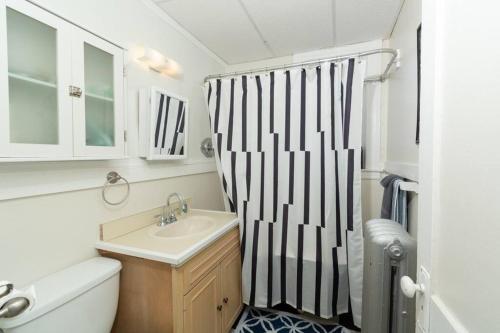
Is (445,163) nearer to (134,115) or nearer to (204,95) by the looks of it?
(134,115)

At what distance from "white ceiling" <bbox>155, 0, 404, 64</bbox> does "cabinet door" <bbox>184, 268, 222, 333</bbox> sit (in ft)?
5.62

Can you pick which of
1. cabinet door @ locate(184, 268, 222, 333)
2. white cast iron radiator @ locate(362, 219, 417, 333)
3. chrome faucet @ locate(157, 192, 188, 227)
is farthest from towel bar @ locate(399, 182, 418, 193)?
chrome faucet @ locate(157, 192, 188, 227)

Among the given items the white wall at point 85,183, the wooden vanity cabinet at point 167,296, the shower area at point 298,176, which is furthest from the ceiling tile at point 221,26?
the wooden vanity cabinet at point 167,296

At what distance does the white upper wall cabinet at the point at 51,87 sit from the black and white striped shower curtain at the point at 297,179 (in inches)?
35.3

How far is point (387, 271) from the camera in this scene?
977mm

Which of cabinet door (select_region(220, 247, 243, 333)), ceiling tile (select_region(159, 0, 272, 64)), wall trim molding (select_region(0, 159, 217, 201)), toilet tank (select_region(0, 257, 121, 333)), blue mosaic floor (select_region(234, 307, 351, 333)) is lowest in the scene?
blue mosaic floor (select_region(234, 307, 351, 333))

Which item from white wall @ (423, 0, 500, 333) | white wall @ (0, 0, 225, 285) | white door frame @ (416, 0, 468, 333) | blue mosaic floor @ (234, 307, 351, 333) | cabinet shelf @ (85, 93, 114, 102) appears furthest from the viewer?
blue mosaic floor @ (234, 307, 351, 333)

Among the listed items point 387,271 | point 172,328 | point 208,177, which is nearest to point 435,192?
point 387,271

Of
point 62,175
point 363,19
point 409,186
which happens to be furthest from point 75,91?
point 363,19

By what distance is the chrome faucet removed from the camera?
1.55 meters

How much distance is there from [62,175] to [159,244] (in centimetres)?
55

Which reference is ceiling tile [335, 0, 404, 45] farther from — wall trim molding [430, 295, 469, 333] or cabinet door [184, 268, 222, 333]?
cabinet door [184, 268, 222, 333]

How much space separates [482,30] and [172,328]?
4.76ft

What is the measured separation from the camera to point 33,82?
0.87 metres
